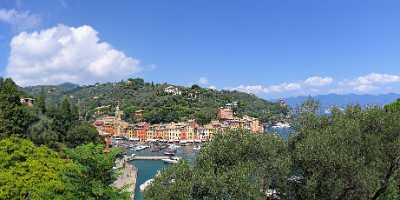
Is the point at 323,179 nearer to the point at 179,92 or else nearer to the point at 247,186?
the point at 247,186

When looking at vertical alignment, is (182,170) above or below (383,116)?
below

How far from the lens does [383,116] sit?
51.4 ft

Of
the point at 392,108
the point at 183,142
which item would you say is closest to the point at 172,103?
the point at 183,142

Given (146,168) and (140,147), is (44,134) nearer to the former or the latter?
(146,168)

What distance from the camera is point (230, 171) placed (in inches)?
540

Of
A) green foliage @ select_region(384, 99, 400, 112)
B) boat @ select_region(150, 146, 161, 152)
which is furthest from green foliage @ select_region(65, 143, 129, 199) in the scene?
boat @ select_region(150, 146, 161, 152)

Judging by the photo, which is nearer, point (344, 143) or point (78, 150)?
point (78, 150)

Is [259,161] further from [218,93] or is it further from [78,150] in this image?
[218,93]

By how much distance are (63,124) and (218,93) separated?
10924 centimetres

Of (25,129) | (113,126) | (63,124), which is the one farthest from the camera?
(113,126)

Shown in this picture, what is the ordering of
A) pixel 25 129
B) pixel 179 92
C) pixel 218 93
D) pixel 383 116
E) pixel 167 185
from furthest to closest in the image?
1. pixel 218 93
2. pixel 179 92
3. pixel 25 129
4. pixel 383 116
5. pixel 167 185

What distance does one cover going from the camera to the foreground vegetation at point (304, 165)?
13.4m

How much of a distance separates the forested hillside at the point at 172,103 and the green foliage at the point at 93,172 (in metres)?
92.8

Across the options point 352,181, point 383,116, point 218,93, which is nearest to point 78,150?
point 352,181
